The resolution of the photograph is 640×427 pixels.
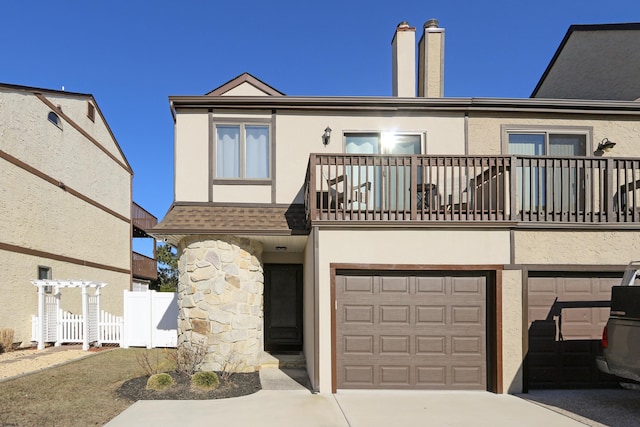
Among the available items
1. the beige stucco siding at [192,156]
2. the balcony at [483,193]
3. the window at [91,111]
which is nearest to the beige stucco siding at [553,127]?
the balcony at [483,193]

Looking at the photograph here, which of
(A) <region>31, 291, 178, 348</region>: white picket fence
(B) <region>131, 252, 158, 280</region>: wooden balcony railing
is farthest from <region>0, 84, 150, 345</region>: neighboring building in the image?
(A) <region>31, 291, 178, 348</region>: white picket fence

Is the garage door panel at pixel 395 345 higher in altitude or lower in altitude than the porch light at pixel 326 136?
lower

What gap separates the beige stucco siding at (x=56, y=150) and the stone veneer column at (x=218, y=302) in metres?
8.05

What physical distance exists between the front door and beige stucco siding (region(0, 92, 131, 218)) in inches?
350

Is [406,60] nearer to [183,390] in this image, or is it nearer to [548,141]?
[548,141]

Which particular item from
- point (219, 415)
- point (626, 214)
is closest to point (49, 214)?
point (219, 415)

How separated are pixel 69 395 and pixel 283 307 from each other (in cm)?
483

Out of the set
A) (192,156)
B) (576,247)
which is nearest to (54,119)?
(192,156)

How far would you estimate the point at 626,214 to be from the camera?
7.16m

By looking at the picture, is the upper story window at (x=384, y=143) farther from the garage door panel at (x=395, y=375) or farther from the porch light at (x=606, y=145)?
the garage door panel at (x=395, y=375)

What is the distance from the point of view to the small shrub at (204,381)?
6.75 m

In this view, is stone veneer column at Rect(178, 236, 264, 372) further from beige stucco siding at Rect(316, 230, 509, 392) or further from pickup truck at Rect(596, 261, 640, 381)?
pickup truck at Rect(596, 261, 640, 381)

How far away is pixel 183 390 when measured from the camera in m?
6.69

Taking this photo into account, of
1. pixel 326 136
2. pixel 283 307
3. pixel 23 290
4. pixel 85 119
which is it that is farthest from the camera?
pixel 85 119
